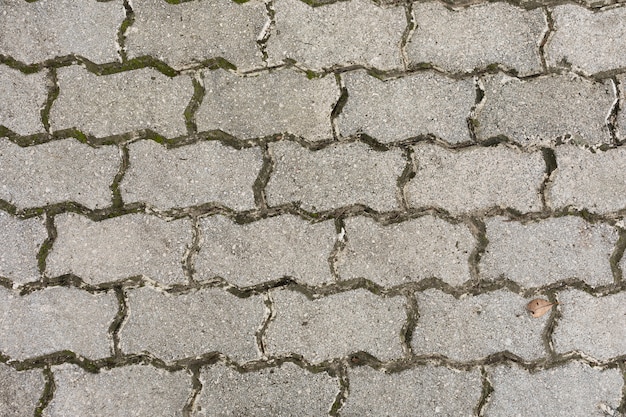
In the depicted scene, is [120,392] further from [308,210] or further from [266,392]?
[308,210]

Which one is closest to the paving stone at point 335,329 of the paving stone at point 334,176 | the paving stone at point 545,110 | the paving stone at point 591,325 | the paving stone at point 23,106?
the paving stone at point 334,176

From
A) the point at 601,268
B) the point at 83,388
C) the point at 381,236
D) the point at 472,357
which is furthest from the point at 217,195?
the point at 601,268

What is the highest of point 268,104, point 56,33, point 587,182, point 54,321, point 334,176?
point 56,33

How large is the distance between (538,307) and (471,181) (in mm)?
552

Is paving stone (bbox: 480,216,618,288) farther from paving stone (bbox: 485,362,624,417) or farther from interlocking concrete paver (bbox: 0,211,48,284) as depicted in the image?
interlocking concrete paver (bbox: 0,211,48,284)

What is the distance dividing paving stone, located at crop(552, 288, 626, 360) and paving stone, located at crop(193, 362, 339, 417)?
0.92 meters

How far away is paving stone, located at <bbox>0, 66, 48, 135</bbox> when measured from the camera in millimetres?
2160

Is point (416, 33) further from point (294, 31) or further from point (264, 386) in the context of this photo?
point (264, 386)

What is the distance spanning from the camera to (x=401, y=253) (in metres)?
2.15

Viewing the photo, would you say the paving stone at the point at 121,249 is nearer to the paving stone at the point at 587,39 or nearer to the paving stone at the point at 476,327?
the paving stone at the point at 476,327

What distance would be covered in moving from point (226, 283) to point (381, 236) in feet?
2.06

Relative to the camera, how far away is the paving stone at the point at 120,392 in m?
2.12

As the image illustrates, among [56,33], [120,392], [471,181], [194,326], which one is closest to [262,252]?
[194,326]

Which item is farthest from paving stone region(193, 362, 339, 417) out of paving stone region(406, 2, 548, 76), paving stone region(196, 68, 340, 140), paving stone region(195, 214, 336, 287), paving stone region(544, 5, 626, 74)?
paving stone region(544, 5, 626, 74)
